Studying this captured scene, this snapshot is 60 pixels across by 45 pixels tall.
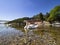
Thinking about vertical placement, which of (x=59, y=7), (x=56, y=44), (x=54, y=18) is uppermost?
(x=59, y=7)

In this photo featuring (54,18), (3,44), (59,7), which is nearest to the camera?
(3,44)

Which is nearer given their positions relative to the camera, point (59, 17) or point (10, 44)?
point (10, 44)

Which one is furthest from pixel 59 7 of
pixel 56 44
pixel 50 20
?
pixel 56 44

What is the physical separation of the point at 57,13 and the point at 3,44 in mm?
61247

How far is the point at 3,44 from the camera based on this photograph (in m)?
10.8

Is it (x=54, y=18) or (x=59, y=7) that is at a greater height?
(x=59, y=7)

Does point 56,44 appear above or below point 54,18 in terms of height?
below

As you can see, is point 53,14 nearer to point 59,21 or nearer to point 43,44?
point 59,21

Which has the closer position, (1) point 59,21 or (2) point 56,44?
(2) point 56,44

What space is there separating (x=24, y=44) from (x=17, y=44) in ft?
2.17

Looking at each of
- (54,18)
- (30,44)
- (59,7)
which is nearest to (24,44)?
(30,44)

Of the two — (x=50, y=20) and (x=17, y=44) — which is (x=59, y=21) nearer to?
(x=50, y=20)

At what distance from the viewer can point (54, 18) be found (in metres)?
67.9

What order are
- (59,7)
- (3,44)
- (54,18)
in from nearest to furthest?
(3,44)
(54,18)
(59,7)
